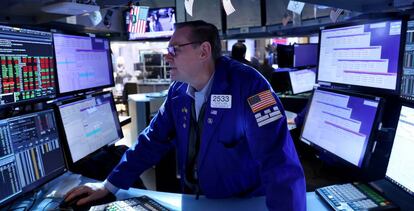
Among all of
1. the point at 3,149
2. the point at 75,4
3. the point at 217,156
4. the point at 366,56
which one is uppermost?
the point at 75,4

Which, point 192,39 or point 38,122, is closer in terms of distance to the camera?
point 38,122

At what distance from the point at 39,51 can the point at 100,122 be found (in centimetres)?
52

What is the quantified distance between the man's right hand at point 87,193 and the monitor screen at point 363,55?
1.19 metres

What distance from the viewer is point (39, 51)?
1350 mm

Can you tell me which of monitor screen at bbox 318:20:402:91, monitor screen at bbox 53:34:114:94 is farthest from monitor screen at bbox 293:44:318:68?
monitor screen at bbox 53:34:114:94

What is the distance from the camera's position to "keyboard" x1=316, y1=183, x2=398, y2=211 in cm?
114

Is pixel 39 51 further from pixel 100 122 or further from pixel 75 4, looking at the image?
pixel 100 122

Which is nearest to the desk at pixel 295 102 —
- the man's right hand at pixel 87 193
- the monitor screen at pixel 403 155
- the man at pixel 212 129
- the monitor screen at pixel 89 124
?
the monitor screen at pixel 89 124

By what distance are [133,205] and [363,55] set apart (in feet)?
3.73

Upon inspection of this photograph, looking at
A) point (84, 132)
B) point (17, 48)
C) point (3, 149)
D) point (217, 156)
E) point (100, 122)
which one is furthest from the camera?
point (100, 122)

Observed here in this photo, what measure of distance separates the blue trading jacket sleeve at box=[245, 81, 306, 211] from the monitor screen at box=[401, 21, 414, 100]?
1.75 feet

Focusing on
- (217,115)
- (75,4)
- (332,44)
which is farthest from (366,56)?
(75,4)

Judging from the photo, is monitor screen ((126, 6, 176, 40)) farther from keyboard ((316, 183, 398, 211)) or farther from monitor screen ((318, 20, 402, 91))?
keyboard ((316, 183, 398, 211))

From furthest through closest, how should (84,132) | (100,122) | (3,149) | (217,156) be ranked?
1. (100,122)
2. (84,132)
3. (217,156)
4. (3,149)
